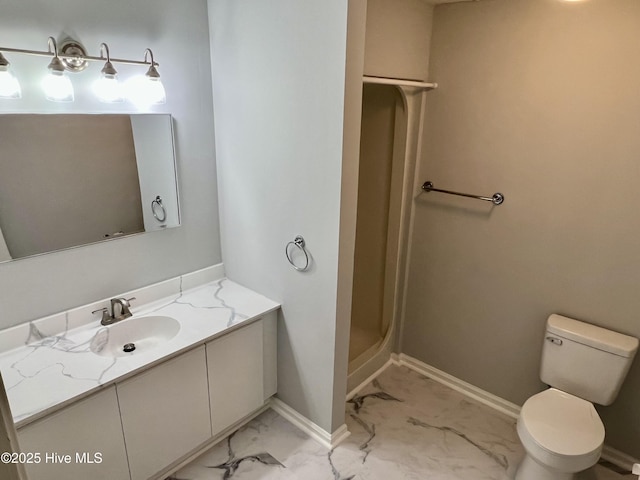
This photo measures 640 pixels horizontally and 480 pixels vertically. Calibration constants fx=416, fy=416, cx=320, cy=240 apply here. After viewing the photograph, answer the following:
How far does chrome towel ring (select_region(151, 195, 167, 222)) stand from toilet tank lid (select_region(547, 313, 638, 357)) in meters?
2.07

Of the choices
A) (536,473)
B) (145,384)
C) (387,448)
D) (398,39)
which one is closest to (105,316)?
(145,384)

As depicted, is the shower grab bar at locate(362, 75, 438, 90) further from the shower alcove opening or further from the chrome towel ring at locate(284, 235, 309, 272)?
the chrome towel ring at locate(284, 235, 309, 272)

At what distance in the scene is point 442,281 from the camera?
2.62 m

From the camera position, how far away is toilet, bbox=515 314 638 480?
5.78 ft

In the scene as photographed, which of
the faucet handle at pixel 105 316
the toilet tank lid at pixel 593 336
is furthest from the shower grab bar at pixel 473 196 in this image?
the faucet handle at pixel 105 316

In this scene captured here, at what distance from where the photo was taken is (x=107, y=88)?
183 centimetres

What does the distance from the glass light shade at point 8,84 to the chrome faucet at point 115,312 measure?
970 mm

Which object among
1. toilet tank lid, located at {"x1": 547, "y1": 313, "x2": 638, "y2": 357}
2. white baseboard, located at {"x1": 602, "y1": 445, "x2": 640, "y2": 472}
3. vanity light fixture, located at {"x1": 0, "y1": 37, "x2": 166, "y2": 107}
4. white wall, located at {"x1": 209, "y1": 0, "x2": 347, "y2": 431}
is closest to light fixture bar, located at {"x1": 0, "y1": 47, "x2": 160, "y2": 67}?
vanity light fixture, located at {"x1": 0, "y1": 37, "x2": 166, "y2": 107}

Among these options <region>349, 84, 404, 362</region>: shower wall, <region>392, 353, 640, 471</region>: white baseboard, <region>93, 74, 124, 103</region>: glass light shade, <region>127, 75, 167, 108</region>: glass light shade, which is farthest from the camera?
<region>349, 84, 404, 362</region>: shower wall

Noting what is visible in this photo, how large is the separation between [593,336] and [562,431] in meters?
0.48

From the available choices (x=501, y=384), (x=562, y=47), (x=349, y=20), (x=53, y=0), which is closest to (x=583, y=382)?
(x=501, y=384)

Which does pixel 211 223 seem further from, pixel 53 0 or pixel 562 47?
pixel 562 47

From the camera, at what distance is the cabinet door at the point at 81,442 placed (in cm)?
148

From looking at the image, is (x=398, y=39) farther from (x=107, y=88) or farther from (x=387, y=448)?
(x=387, y=448)
